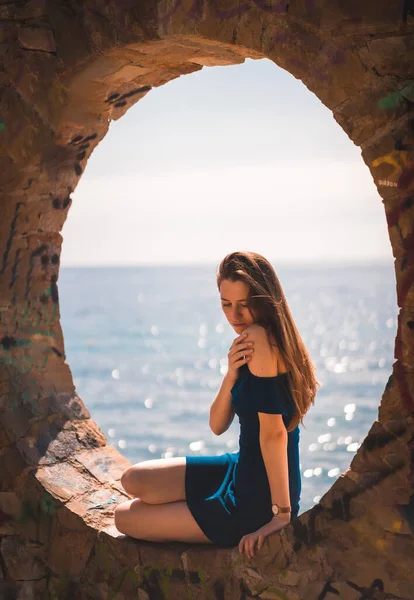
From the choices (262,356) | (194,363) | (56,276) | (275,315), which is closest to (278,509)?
(262,356)

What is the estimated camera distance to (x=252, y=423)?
3.39 meters

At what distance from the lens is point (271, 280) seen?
3377 mm

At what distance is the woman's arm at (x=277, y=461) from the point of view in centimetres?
327

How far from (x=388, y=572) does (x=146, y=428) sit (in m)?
13.1

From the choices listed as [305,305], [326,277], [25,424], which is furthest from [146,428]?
[326,277]

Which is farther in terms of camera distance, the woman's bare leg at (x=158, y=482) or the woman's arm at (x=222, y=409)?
the woman's bare leg at (x=158, y=482)

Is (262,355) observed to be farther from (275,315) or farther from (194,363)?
(194,363)

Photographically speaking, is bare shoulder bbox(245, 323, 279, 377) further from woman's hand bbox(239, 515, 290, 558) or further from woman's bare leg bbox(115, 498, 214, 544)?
woman's bare leg bbox(115, 498, 214, 544)

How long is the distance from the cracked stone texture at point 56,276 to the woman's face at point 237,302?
0.62m

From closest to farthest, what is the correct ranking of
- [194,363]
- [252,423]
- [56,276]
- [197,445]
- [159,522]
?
[252,423] < [159,522] < [56,276] < [197,445] < [194,363]

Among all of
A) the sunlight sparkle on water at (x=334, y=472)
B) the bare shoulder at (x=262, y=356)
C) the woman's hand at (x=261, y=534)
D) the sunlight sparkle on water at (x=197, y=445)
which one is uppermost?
the bare shoulder at (x=262, y=356)

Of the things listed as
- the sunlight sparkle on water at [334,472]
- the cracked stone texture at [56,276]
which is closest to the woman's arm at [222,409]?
the cracked stone texture at [56,276]

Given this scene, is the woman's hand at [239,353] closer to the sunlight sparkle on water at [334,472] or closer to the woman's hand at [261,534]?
the woman's hand at [261,534]

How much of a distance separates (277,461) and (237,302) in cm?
62
